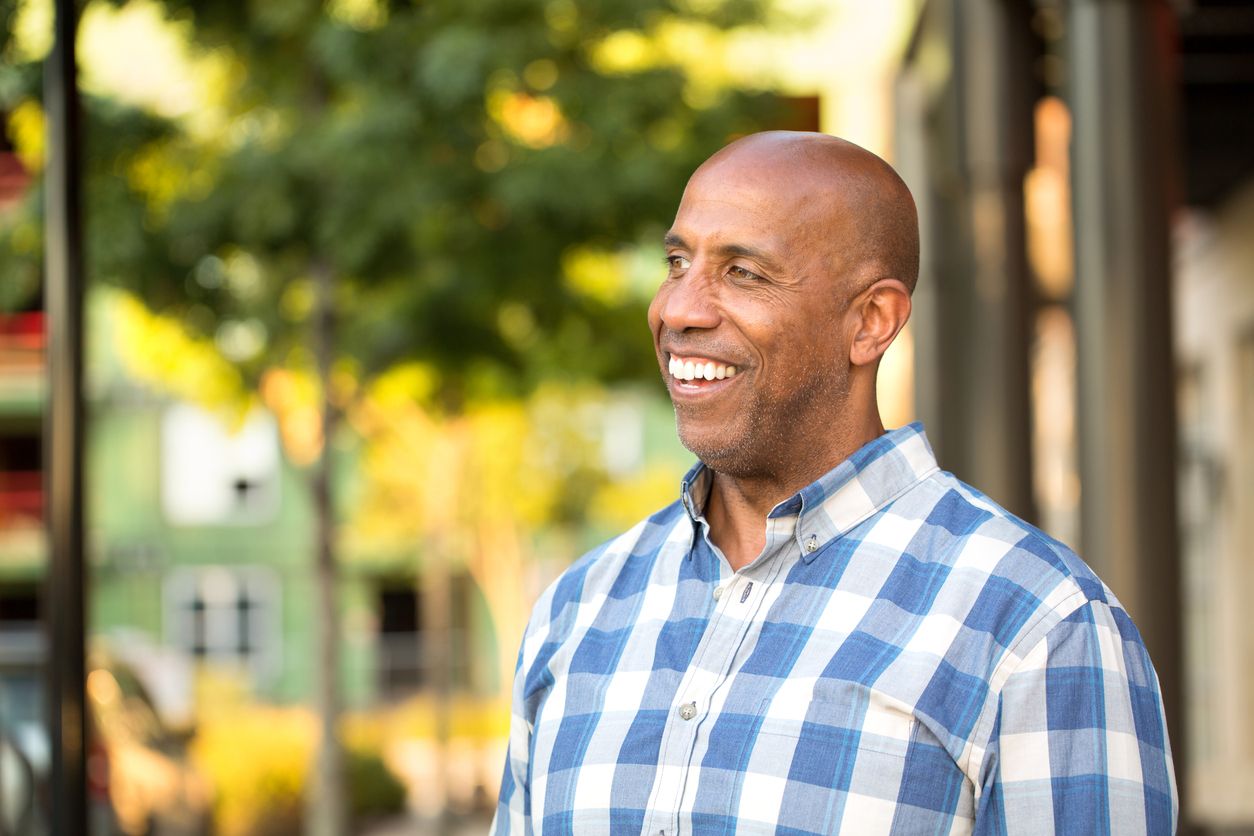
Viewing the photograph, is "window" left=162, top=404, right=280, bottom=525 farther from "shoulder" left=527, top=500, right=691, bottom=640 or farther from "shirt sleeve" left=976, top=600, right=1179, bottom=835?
"shirt sleeve" left=976, top=600, right=1179, bottom=835

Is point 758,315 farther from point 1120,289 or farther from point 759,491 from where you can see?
point 1120,289

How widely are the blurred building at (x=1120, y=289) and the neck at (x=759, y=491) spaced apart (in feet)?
10.9

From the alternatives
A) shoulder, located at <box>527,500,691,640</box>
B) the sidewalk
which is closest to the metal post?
shoulder, located at <box>527,500,691,640</box>

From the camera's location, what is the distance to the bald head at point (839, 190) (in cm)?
183

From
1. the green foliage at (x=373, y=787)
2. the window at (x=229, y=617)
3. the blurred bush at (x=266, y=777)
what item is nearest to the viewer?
the blurred bush at (x=266, y=777)

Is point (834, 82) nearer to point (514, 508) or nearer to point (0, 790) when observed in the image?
point (0, 790)

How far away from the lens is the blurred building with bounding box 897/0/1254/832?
200 inches

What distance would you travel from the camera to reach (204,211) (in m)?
8.81

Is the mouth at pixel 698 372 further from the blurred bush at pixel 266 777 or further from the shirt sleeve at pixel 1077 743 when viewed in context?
the blurred bush at pixel 266 777

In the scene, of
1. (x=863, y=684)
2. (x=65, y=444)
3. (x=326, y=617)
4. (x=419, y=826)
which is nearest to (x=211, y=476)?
(x=419, y=826)

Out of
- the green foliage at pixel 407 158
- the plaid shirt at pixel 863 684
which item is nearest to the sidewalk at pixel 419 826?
the green foliage at pixel 407 158

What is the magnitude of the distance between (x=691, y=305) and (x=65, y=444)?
6.80 ft

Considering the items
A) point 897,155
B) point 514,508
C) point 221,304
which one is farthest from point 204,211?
point 514,508

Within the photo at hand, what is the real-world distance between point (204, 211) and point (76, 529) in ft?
18.2
